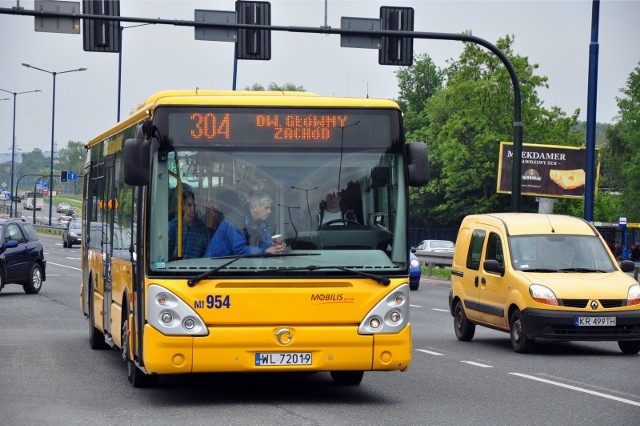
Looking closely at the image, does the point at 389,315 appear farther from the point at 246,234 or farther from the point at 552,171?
the point at 552,171

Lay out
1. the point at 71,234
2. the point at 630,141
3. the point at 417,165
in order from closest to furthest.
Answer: the point at 417,165 < the point at 71,234 < the point at 630,141

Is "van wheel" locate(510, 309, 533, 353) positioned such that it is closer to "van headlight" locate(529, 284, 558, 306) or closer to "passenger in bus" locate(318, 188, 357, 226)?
"van headlight" locate(529, 284, 558, 306)

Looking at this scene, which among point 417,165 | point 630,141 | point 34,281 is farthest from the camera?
point 630,141

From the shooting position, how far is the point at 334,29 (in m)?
26.0

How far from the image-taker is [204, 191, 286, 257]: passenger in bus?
452 inches

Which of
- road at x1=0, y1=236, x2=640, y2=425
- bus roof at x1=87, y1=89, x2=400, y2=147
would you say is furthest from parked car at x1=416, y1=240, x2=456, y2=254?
bus roof at x1=87, y1=89, x2=400, y2=147

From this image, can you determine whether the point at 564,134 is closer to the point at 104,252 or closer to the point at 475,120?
the point at 475,120

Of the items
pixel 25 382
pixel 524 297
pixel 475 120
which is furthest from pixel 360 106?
pixel 475 120

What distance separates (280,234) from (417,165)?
133cm

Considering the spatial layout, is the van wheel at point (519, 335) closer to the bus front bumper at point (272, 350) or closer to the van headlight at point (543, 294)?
the van headlight at point (543, 294)

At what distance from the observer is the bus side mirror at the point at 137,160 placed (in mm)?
11391

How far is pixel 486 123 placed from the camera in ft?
264

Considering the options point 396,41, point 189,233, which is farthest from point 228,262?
point 396,41

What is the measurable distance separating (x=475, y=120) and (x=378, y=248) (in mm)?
69756
